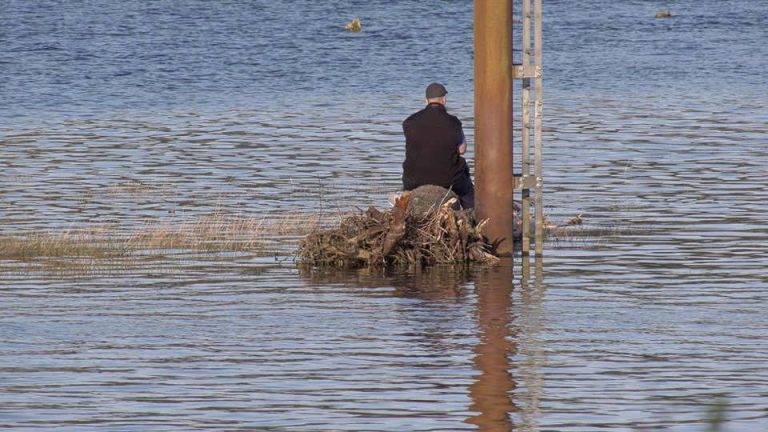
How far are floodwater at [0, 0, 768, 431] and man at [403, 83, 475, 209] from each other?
117cm

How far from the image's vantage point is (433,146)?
48.0 feet

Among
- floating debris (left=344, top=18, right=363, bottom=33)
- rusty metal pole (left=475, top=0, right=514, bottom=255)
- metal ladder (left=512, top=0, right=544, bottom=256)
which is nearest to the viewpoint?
rusty metal pole (left=475, top=0, right=514, bottom=255)

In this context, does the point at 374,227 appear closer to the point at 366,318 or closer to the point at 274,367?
the point at 366,318

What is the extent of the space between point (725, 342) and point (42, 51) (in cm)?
3981

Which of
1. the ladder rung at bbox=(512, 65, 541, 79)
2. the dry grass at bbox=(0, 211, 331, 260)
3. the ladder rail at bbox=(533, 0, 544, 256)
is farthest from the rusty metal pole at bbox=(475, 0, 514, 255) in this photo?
the dry grass at bbox=(0, 211, 331, 260)

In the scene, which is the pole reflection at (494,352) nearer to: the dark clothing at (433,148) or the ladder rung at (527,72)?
the dark clothing at (433,148)

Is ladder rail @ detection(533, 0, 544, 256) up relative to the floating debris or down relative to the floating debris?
down

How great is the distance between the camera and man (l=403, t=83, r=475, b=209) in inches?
575

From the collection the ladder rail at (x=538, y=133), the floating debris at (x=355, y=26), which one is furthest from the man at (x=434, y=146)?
the floating debris at (x=355, y=26)

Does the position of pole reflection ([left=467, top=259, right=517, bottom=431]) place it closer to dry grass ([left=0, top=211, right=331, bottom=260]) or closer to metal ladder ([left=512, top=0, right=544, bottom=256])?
metal ladder ([left=512, top=0, right=544, bottom=256])

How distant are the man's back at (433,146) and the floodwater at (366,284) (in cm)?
119

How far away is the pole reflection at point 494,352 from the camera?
8688 mm

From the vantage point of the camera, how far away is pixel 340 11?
206ft

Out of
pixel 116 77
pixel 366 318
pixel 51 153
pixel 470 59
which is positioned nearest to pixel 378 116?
pixel 51 153
